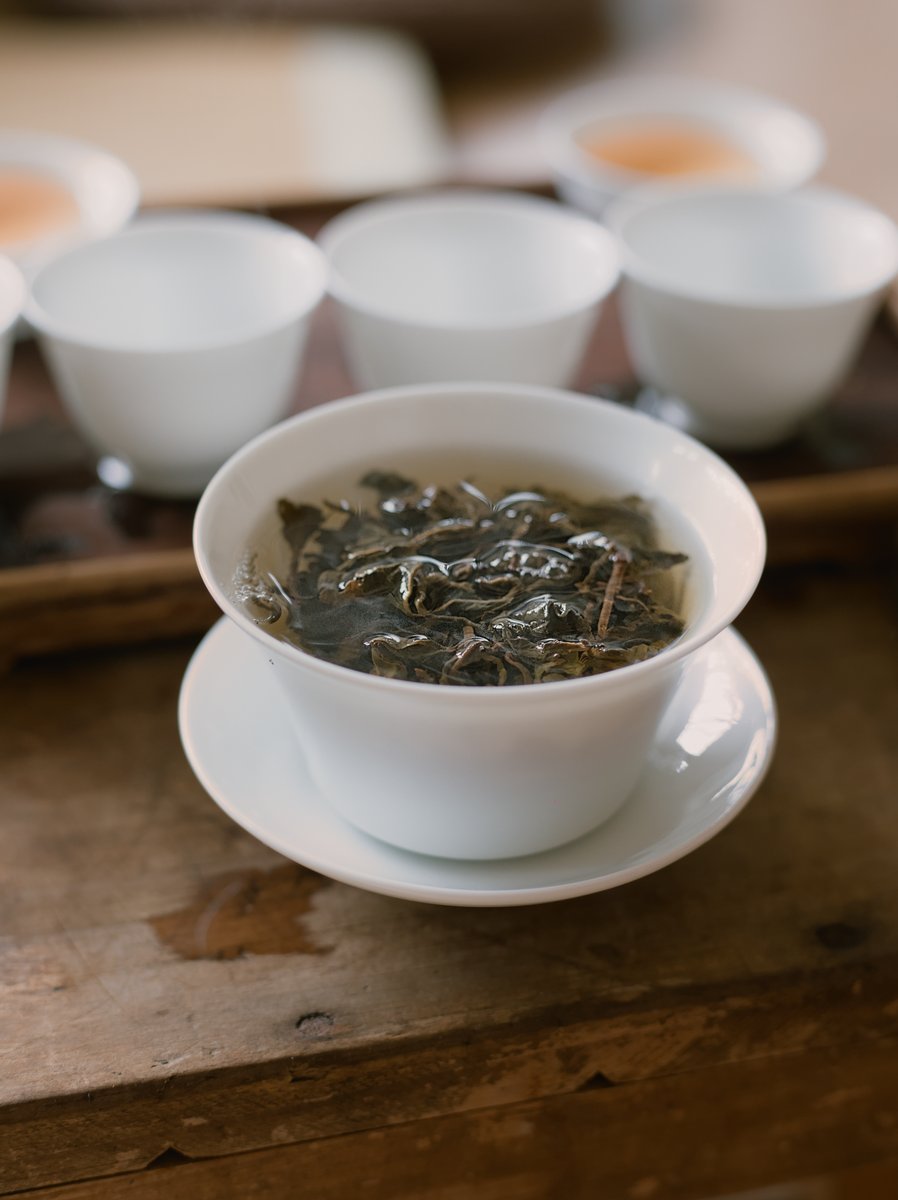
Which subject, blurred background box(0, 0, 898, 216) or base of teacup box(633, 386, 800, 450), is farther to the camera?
blurred background box(0, 0, 898, 216)

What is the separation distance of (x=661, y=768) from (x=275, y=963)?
267mm

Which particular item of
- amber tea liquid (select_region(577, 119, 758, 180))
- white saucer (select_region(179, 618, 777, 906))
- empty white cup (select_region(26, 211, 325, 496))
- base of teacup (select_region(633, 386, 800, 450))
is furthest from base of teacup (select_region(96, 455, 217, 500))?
amber tea liquid (select_region(577, 119, 758, 180))

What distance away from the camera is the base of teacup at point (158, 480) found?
102cm

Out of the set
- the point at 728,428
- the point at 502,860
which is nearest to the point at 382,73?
the point at 728,428

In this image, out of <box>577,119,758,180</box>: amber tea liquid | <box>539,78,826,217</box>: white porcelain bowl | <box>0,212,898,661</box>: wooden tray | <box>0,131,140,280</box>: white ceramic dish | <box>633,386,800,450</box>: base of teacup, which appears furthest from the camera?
<box>577,119,758,180</box>: amber tea liquid

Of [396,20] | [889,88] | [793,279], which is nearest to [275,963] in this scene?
[793,279]

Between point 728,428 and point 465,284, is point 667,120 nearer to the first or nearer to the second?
point 465,284

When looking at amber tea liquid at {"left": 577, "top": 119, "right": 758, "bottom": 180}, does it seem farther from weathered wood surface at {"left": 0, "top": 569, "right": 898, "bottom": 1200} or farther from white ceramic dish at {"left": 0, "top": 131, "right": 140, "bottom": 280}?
weathered wood surface at {"left": 0, "top": 569, "right": 898, "bottom": 1200}

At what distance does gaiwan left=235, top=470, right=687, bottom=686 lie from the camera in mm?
700

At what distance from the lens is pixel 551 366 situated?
1.05m

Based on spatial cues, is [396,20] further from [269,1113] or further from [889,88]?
[269,1113]

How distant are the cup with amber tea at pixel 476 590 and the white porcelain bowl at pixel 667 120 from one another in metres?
0.68

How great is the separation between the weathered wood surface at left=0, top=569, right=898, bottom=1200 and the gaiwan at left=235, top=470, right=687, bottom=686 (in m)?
0.18

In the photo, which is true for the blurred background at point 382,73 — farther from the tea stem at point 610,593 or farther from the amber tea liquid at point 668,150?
the tea stem at point 610,593
